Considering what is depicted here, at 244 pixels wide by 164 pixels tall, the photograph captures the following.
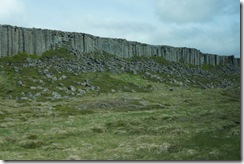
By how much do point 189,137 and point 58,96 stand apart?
64116mm

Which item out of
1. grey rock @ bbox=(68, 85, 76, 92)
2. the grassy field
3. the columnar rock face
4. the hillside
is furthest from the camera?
the columnar rock face

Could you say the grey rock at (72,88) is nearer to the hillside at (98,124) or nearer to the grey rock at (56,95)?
the hillside at (98,124)

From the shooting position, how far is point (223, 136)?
36.1 m

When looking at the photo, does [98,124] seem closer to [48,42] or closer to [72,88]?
A: [72,88]

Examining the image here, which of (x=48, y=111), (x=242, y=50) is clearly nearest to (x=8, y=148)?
(x=242, y=50)

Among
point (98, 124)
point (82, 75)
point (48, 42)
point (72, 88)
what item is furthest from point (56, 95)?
point (48, 42)

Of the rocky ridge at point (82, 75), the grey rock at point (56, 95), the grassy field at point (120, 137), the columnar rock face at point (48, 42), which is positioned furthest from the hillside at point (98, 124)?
the columnar rock face at point (48, 42)

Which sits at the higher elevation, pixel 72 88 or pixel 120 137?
pixel 72 88

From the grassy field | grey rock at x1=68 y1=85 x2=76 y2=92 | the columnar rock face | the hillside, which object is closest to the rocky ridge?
grey rock at x1=68 y1=85 x2=76 y2=92

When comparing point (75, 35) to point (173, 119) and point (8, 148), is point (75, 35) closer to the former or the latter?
point (173, 119)

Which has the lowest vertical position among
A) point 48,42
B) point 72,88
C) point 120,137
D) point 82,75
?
point 120,137

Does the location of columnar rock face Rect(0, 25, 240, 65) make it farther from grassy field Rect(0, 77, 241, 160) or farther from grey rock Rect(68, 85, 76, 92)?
grassy field Rect(0, 77, 241, 160)

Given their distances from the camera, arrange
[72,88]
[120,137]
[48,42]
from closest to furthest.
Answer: [120,137] → [72,88] → [48,42]

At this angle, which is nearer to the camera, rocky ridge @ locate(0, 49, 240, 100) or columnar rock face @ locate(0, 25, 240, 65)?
rocky ridge @ locate(0, 49, 240, 100)
